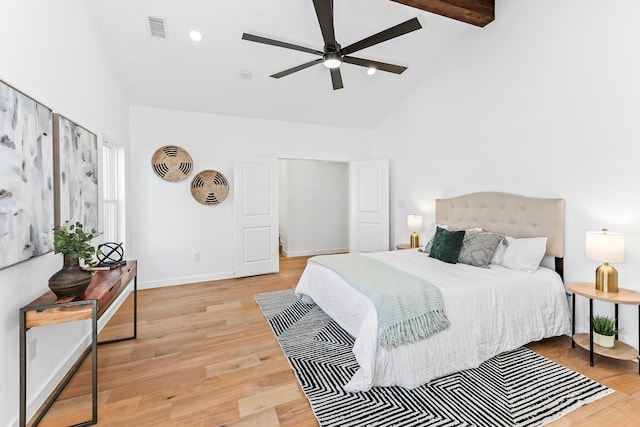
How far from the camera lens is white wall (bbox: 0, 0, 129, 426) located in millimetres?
1554

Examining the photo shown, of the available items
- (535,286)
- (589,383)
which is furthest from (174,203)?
(589,383)

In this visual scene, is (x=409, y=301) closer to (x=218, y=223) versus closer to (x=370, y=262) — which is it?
(x=370, y=262)

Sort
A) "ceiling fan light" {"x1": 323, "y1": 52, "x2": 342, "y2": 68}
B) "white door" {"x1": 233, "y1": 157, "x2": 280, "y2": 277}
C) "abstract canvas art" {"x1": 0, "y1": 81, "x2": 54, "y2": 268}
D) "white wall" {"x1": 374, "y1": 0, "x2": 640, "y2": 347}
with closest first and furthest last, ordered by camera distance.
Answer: "abstract canvas art" {"x1": 0, "y1": 81, "x2": 54, "y2": 268}, "white wall" {"x1": 374, "y1": 0, "x2": 640, "y2": 347}, "ceiling fan light" {"x1": 323, "y1": 52, "x2": 342, "y2": 68}, "white door" {"x1": 233, "y1": 157, "x2": 280, "y2": 277}

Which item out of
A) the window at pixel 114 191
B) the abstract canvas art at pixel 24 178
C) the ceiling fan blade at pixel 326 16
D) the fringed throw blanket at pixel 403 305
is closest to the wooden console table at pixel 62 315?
the abstract canvas art at pixel 24 178

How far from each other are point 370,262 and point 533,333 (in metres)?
1.48

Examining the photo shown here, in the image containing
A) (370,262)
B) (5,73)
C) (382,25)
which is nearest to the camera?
(5,73)

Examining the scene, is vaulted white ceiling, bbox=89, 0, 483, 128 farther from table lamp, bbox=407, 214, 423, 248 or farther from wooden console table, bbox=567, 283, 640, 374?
wooden console table, bbox=567, 283, 640, 374

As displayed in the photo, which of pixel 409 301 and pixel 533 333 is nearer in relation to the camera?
pixel 409 301

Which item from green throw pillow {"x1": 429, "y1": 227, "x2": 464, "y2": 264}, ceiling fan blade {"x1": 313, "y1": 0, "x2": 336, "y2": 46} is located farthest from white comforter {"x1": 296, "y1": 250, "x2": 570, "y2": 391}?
ceiling fan blade {"x1": 313, "y1": 0, "x2": 336, "y2": 46}

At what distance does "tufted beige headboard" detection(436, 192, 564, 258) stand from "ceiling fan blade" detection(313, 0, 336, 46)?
2499 millimetres

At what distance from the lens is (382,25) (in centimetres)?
339

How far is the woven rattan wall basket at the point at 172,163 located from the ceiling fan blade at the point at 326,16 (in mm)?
2816

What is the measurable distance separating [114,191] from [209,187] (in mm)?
1196

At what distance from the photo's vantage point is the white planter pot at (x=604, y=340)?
7.45 feet
